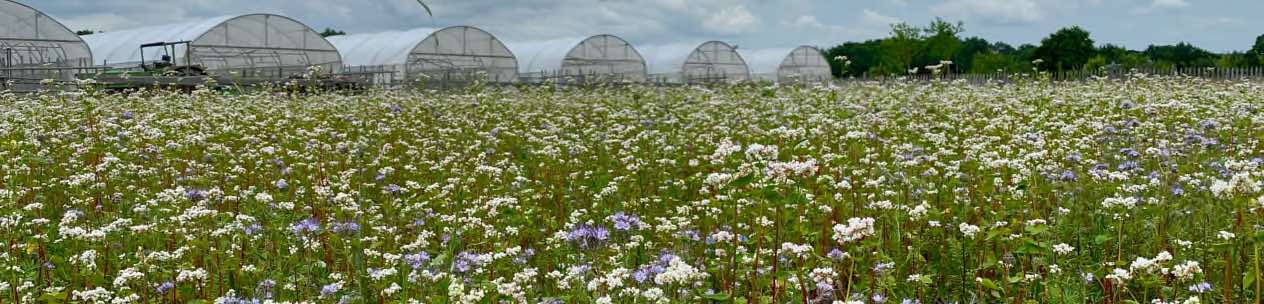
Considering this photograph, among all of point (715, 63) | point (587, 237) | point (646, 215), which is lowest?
point (646, 215)

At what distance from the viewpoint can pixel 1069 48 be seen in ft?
243

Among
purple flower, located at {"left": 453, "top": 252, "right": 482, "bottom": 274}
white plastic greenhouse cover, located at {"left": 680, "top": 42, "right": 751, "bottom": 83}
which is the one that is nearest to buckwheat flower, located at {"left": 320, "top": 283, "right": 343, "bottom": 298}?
purple flower, located at {"left": 453, "top": 252, "right": 482, "bottom": 274}

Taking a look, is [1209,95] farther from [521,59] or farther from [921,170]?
[521,59]

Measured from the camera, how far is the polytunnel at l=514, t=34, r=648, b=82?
47.0m

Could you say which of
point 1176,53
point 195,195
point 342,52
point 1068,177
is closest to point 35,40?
point 342,52

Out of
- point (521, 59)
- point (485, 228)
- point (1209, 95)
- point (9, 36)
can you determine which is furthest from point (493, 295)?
point (521, 59)

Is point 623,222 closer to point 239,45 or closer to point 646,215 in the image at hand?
point 646,215

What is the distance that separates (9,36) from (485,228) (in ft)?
110

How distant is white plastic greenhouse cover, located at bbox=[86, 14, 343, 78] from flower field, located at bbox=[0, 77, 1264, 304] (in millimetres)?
24622

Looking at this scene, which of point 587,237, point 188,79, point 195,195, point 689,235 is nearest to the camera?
point 587,237

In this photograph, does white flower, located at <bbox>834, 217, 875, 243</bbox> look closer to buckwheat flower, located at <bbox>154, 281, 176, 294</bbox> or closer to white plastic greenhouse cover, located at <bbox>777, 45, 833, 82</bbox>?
buckwheat flower, located at <bbox>154, 281, 176, 294</bbox>

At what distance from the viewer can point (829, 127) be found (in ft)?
31.7

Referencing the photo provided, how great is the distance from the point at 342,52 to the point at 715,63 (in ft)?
66.4

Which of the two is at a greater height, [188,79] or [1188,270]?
[188,79]
